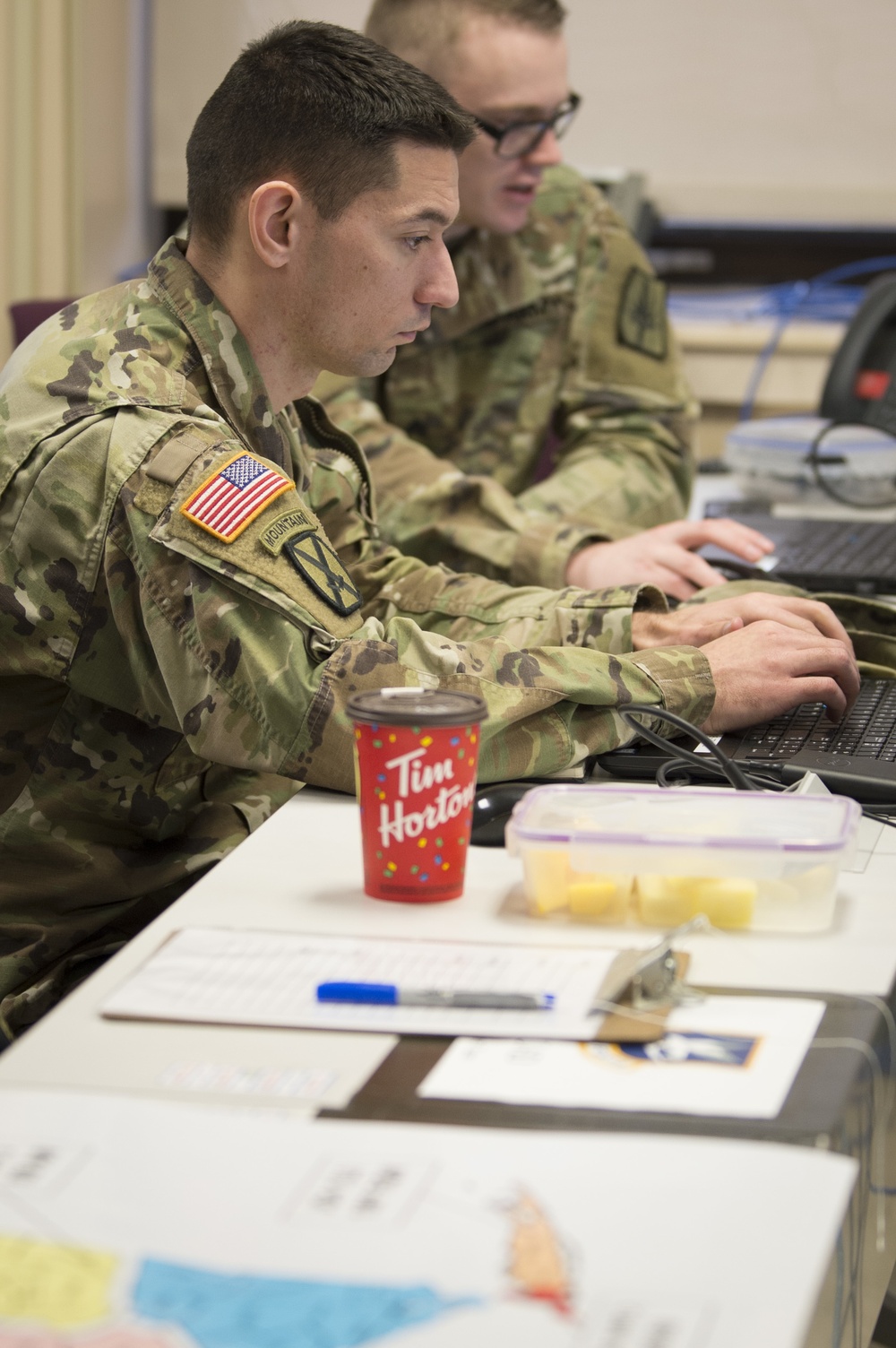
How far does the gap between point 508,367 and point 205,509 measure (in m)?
1.30

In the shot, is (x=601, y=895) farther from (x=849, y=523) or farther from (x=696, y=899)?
(x=849, y=523)

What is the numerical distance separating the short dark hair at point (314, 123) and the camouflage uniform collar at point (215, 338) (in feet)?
0.15

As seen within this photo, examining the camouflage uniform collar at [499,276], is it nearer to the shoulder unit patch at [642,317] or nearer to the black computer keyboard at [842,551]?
the shoulder unit patch at [642,317]

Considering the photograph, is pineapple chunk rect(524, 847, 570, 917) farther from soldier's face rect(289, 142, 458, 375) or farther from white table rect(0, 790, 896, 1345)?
soldier's face rect(289, 142, 458, 375)

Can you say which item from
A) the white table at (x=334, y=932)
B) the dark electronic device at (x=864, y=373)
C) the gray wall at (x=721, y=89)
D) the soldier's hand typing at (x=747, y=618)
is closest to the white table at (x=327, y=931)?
the white table at (x=334, y=932)

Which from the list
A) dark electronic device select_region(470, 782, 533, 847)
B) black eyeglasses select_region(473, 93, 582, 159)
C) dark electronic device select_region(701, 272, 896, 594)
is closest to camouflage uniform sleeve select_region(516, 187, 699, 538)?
dark electronic device select_region(701, 272, 896, 594)

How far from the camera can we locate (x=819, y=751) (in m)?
1.16

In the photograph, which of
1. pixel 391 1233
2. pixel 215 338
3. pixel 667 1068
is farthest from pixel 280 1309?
pixel 215 338

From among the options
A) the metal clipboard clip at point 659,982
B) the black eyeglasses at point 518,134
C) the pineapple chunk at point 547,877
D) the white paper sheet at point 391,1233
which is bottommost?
the pineapple chunk at point 547,877

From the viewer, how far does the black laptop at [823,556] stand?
5.85 ft

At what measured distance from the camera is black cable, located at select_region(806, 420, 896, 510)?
2.36m

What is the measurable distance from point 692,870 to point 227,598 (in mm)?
384

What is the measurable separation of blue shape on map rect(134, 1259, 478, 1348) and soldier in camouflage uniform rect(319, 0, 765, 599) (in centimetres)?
140

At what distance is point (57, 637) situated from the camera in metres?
1.17
